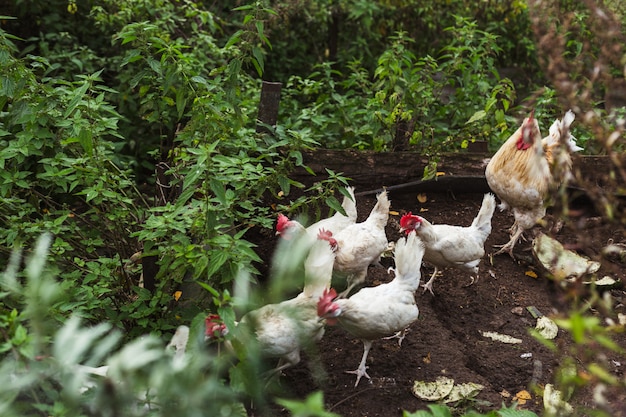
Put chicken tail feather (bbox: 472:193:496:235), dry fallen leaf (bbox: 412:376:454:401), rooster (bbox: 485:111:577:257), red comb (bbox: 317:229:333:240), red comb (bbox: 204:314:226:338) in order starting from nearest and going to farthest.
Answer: red comb (bbox: 204:314:226:338) → dry fallen leaf (bbox: 412:376:454:401) → red comb (bbox: 317:229:333:240) → chicken tail feather (bbox: 472:193:496:235) → rooster (bbox: 485:111:577:257)

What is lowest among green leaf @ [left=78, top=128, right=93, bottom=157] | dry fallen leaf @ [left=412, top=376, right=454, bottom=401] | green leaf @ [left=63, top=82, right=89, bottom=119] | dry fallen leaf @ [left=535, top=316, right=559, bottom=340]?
dry fallen leaf @ [left=535, top=316, right=559, bottom=340]

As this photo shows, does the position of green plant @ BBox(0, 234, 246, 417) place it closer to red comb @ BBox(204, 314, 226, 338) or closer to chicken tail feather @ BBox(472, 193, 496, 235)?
red comb @ BBox(204, 314, 226, 338)

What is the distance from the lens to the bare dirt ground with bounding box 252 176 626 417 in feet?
12.4

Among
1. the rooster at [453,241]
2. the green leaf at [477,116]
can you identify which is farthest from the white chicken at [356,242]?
the green leaf at [477,116]

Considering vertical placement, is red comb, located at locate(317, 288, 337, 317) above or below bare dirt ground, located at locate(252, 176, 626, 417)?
above

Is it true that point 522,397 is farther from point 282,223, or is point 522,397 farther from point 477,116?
point 477,116

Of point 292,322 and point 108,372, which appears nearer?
point 108,372

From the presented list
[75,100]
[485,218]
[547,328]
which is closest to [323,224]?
[485,218]

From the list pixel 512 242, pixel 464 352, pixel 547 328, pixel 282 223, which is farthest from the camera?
pixel 512 242

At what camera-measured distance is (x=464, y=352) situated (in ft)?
13.9

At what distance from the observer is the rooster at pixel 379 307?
3655 millimetres

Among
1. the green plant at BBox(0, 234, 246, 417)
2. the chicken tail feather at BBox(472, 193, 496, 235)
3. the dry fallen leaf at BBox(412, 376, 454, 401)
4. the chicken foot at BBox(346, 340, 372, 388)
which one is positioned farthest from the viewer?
the chicken tail feather at BBox(472, 193, 496, 235)

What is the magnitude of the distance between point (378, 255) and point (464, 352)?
790 millimetres

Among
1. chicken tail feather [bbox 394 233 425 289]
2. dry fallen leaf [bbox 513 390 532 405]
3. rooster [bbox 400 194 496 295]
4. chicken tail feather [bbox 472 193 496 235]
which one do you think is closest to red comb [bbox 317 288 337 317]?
chicken tail feather [bbox 394 233 425 289]
